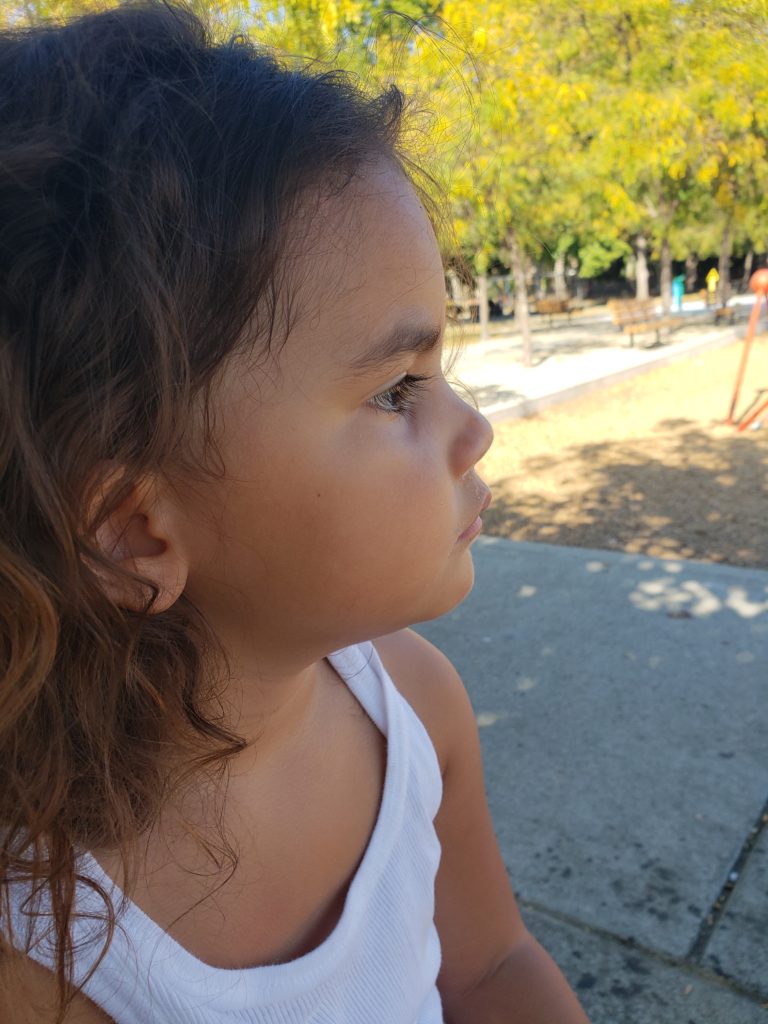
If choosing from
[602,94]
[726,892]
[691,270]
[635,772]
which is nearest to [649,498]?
[635,772]

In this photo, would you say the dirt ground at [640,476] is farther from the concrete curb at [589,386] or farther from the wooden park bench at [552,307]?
the wooden park bench at [552,307]

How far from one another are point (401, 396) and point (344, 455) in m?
0.11

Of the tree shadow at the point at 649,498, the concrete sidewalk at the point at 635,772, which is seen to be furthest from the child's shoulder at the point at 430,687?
the tree shadow at the point at 649,498

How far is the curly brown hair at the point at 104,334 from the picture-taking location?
0.81 metres

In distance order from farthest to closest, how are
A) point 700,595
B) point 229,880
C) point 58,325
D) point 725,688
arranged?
point 700,595, point 725,688, point 229,880, point 58,325

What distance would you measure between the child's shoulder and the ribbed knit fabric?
0.06 meters

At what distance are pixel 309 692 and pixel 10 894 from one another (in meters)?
0.42

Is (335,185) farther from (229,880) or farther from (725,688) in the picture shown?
(725,688)

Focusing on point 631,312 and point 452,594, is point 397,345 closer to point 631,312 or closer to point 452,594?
point 452,594

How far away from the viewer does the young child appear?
83 cm

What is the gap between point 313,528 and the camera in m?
0.92

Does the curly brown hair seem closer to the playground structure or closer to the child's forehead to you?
the child's forehead

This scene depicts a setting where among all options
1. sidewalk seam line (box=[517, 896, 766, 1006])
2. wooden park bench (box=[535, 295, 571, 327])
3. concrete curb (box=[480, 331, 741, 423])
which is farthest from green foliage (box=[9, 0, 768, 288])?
wooden park bench (box=[535, 295, 571, 327])

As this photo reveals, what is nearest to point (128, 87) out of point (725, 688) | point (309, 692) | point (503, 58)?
point (309, 692)
